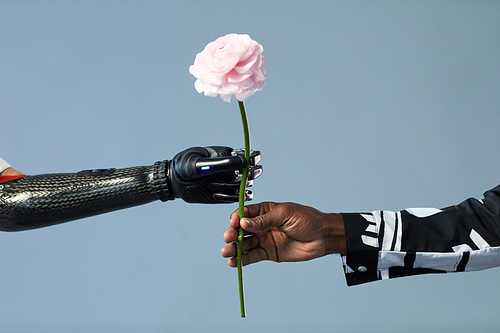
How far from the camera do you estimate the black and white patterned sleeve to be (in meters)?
1.19

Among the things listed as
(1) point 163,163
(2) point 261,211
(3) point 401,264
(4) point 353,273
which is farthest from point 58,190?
(3) point 401,264

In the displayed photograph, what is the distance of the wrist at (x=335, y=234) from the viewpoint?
1234 millimetres

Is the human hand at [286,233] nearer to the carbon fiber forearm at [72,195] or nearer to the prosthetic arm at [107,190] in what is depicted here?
the prosthetic arm at [107,190]

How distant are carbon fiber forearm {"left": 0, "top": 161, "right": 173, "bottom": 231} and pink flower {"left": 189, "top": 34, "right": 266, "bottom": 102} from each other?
16.5 inches

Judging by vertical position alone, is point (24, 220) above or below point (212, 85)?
below

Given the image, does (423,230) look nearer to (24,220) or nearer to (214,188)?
(214,188)

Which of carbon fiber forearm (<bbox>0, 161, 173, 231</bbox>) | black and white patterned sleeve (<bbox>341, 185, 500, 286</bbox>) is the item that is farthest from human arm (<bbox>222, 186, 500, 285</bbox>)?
carbon fiber forearm (<bbox>0, 161, 173, 231</bbox>)

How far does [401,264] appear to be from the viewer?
1.21m

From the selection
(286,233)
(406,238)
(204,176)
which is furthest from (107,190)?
(406,238)

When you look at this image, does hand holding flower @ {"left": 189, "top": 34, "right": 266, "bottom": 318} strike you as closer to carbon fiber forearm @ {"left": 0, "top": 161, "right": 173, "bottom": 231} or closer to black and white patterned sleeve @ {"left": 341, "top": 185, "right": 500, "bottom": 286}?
carbon fiber forearm @ {"left": 0, "top": 161, "right": 173, "bottom": 231}

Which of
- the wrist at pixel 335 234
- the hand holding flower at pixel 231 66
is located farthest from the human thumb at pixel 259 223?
the hand holding flower at pixel 231 66

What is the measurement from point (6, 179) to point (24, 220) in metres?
0.13

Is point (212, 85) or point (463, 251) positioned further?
point (463, 251)

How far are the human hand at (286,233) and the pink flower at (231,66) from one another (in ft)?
1.24
